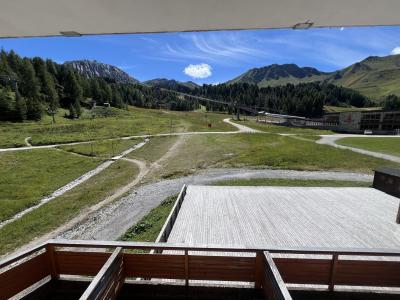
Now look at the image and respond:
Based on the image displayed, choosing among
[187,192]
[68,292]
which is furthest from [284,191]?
[68,292]

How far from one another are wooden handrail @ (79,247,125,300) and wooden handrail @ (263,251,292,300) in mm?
2533

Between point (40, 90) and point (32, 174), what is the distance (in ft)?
198

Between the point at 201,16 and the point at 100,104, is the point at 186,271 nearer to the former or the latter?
the point at 201,16

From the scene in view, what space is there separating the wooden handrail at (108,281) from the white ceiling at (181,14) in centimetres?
343

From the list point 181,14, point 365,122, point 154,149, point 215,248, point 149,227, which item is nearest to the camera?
point 181,14

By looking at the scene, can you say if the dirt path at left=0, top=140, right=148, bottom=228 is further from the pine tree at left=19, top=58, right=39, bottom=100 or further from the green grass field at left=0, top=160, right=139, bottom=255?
the pine tree at left=19, top=58, right=39, bottom=100

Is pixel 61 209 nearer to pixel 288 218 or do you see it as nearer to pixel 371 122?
pixel 288 218

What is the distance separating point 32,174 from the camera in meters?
24.7

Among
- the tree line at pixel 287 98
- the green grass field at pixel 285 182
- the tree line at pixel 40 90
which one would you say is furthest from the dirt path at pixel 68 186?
the tree line at pixel 287 98

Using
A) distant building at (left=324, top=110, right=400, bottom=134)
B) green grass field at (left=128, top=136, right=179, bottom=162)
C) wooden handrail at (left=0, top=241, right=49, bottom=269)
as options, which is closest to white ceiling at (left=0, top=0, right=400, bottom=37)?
wooden handrail at (left=0, top=241, right=49, bottom=269)

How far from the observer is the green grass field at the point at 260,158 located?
2608 cm

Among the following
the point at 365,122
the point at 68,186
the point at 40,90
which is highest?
the point at 40,90

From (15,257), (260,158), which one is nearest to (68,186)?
(15,257)

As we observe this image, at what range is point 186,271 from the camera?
175 inches
